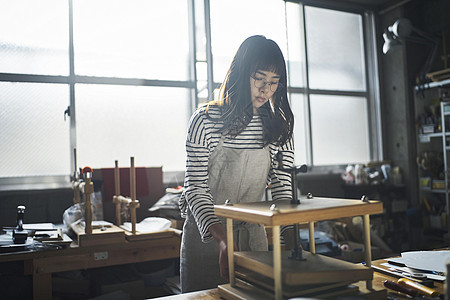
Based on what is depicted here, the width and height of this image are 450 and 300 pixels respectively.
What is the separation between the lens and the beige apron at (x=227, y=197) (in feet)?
4.66

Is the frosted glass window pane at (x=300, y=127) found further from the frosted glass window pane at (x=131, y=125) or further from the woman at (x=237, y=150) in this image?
the woman at (x=237, y=150)

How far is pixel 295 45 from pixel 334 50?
2.01 ft

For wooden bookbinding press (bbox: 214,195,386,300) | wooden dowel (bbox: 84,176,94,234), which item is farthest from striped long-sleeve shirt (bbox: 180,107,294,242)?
wooden dowel (bbox: 84,176,94,234)

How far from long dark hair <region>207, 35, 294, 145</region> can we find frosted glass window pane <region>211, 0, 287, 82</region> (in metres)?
2.80

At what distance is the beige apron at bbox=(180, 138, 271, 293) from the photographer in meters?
1.42

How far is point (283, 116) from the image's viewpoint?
144 cm

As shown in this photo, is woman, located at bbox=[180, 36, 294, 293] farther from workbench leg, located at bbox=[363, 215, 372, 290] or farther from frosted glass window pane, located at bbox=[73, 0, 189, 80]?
frosted glass window pane, located at bbox=[73, 0, 189, 80]

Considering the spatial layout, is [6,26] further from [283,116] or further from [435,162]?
[435,162]

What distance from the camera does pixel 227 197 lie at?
1.45 meters

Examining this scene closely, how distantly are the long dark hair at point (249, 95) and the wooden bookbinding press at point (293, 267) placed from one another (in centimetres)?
43

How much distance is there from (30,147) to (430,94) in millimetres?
4365

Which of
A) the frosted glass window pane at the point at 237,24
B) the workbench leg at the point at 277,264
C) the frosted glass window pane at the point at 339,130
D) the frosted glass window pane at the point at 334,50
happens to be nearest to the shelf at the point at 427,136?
the frosted glass window pane at the point at 339,130

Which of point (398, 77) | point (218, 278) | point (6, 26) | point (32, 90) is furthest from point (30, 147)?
point (398, 77)

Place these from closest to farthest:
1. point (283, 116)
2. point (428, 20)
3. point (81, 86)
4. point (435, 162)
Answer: point (283, 116)
point (81, 86)
point (435, 162)
point (428, 20)
